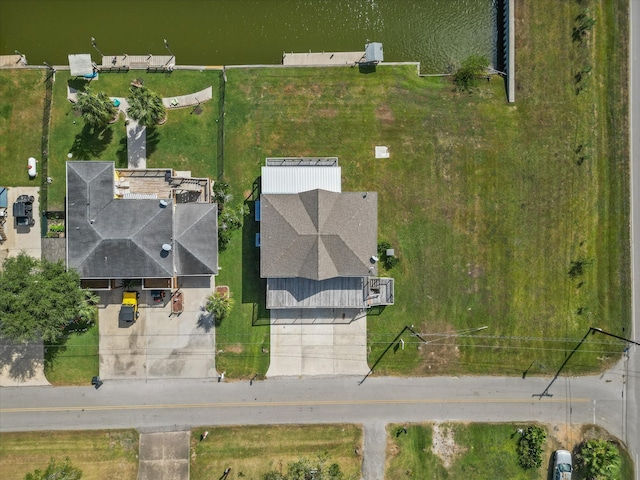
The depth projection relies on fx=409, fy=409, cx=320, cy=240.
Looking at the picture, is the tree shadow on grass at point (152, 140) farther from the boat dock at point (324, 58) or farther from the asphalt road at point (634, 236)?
the asphalt road at point (634, 236)

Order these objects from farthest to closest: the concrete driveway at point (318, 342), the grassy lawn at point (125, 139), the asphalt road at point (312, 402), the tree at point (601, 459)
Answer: the grassy lawn at point (125, 139) < the concrete driveway at point (318, 342) < the asphalt road at point (312, 402) < the tree at point (601, 459)

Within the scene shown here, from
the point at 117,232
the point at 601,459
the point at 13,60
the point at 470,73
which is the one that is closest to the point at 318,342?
the point at 117,232

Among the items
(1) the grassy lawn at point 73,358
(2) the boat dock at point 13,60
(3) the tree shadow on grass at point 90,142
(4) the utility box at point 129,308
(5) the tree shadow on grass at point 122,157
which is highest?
(2) the boat dock at point 13,60

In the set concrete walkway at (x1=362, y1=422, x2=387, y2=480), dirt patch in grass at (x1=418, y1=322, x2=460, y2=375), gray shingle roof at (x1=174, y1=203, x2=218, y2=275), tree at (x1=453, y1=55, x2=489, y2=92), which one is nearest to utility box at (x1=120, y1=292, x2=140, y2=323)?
gray shingle roof at (x1=174, y1=203, x2=218, y2=275)

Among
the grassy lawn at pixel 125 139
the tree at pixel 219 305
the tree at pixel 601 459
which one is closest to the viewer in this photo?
the tree at pixel 219 305

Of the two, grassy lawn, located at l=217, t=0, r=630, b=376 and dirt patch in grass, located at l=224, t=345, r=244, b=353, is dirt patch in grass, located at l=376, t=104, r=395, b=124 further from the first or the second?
dirt patch in grass, located at l=224, t=345, r=244, b=353

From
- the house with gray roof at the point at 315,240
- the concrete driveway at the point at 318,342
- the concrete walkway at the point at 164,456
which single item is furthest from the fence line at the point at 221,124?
the concrete walkway at the point at 164,456

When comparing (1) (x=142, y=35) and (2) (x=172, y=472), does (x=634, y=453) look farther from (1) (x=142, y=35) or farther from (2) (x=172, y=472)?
(1) (x=142, y=35)
